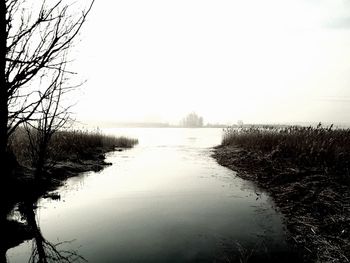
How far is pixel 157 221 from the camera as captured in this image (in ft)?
23.0

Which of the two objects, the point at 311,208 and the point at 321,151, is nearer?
the point at 311,208

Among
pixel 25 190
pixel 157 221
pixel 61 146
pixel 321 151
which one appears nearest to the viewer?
pixel 157 221

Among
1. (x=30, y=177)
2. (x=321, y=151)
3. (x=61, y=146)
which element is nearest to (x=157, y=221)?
(x=30, y=177)

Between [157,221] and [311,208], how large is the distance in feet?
13.0

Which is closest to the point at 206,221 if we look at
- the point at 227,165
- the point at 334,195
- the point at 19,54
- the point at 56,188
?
the point at 334,195

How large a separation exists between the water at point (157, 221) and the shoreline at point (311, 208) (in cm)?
39

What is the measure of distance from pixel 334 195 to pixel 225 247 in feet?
12.2

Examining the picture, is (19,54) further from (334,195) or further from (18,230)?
(334,195)

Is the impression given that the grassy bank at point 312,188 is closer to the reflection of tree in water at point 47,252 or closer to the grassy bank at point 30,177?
the reflection of tree in water at point 47,252

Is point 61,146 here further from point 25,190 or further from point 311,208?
point 311,208

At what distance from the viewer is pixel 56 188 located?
1040cm

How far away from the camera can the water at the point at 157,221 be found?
5.37m

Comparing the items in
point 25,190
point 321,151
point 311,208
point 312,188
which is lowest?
point 25,190

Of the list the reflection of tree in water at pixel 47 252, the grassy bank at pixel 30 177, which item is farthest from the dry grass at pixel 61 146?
the reflection of tree in water at pixel 47 252
